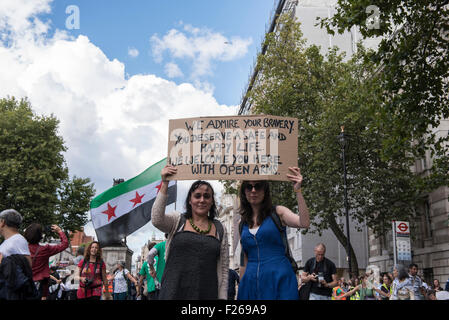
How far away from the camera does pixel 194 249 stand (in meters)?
4.23

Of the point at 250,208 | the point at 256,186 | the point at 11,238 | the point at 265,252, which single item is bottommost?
the point at 265,252

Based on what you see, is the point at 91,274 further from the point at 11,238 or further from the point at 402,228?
the point at 402,228

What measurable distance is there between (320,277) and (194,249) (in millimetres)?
4493

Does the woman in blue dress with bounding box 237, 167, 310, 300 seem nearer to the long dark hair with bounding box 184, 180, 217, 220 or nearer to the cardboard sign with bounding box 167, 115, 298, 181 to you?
the long dark hair with bounding box 184, 180, 217, 220

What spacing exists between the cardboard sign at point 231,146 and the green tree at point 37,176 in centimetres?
3018

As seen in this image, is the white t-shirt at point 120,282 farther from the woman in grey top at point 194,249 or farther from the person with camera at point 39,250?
the woman in grey top at point 194,249

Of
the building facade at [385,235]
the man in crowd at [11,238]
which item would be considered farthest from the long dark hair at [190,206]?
the building facade at [385,235]

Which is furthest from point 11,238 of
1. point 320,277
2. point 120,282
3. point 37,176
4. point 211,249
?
point 37,176

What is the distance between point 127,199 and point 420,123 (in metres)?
8.32

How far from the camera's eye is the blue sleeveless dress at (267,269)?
13.7ft

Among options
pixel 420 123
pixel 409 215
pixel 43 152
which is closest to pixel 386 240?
pixel 409 215

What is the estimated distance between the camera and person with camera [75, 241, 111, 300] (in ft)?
29.0
